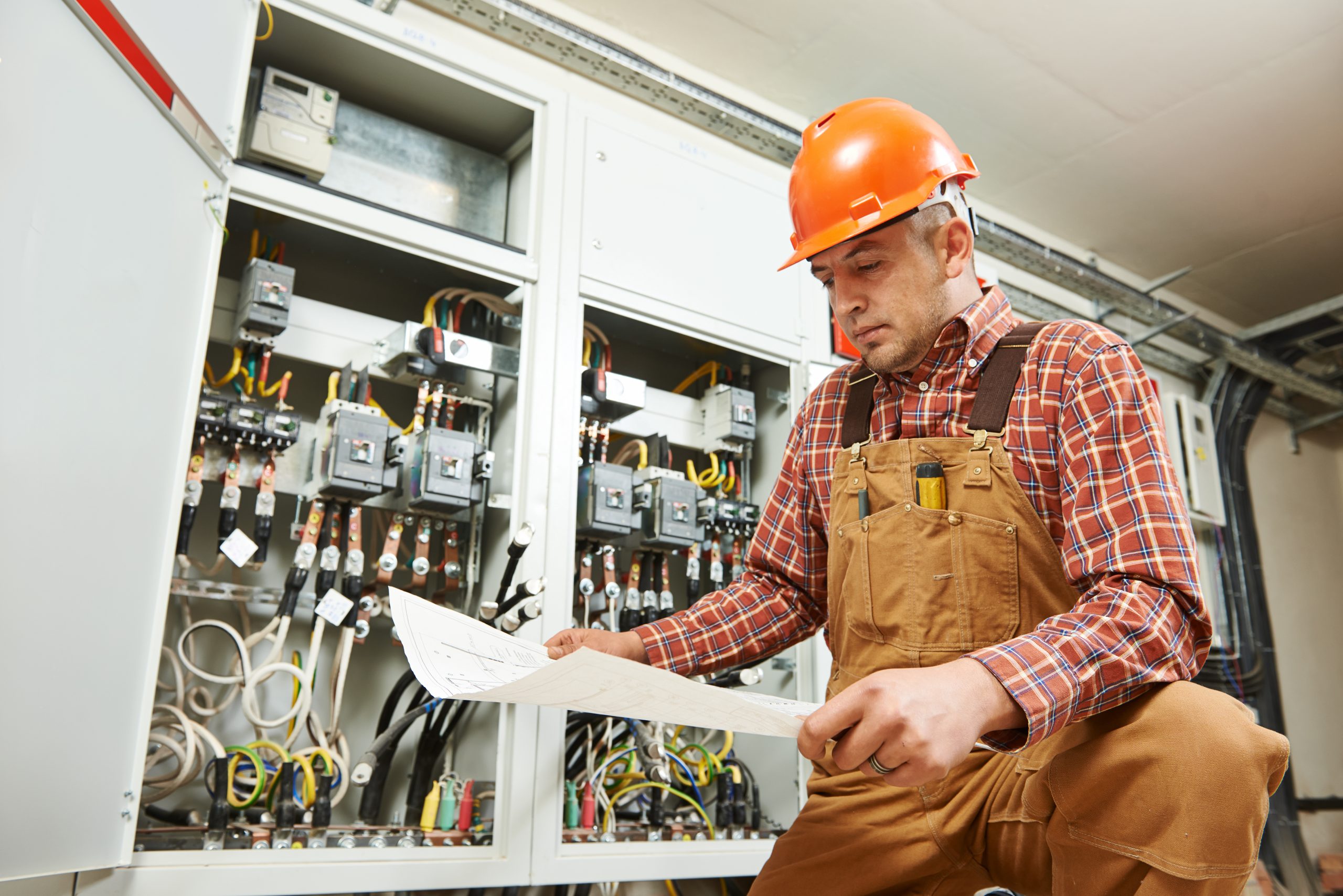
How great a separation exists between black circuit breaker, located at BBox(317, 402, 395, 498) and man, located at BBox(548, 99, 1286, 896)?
Result: 67 cm

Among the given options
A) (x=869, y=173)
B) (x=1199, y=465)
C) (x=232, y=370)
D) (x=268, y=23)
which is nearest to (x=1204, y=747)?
(x=869, y=173)

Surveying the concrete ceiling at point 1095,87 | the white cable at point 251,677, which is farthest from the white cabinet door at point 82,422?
the concrete ceiling at point 1095,87

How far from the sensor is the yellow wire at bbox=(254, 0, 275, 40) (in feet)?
5.57

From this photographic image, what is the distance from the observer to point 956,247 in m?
1.27

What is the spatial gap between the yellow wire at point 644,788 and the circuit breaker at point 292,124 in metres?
1.40

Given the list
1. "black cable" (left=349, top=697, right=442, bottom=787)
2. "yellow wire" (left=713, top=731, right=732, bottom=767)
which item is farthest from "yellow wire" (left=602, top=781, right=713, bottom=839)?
"black cable" (left=349, top=697, right=442, bottom=787)

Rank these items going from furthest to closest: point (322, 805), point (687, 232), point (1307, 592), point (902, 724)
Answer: point (1307, 592) → point (687, 232) → point (322, 805) → point (902, 724)

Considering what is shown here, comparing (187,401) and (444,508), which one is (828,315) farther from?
(187,401)

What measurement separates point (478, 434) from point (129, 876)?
3.28 ft

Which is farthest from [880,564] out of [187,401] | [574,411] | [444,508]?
[187,401]

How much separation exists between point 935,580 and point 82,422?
1079 mm

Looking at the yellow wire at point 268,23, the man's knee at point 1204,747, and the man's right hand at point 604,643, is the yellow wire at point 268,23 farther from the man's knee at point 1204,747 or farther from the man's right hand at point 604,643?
the man's knee at point 1204,747

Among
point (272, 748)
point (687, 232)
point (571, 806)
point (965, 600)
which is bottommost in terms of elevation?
point (571, 806)

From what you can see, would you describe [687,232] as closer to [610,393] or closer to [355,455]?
[610,393]
